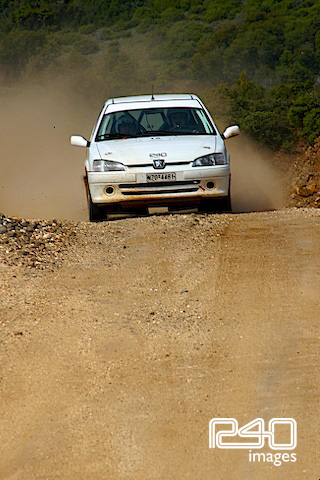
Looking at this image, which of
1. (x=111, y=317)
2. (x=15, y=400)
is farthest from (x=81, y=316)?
(x=15, y=400)

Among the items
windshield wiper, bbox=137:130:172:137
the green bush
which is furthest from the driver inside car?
the green bush

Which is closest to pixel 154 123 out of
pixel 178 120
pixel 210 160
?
pixel 178 120

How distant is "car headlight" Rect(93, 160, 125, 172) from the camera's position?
9.91 metres

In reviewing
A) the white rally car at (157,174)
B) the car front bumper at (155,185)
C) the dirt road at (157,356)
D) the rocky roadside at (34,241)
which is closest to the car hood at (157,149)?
the white rally car at (157,174)

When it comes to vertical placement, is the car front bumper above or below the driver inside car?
below

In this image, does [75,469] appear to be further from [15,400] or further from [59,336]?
[59,336]

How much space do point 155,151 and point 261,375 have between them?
5.26 metres

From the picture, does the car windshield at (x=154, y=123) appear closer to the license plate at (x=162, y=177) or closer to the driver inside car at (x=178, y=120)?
the driver inside car at (x=178, y=120)

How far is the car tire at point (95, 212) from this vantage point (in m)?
10.2

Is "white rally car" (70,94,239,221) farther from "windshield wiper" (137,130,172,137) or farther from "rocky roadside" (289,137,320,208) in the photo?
"rocky roadside" (289,137,320,208)

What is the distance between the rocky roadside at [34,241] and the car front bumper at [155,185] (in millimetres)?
648

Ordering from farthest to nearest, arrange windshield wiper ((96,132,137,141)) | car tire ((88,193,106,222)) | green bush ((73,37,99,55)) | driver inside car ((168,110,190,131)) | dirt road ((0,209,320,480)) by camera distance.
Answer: green bush ((73,37,99,55)), driver inside car ((168,110,190,131)), windshield wiper ((96,132,137,141)), car tire ((88,193,106,222)), dirt road ((0,209,320,480))

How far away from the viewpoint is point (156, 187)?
9953mm

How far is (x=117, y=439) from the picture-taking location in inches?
177
